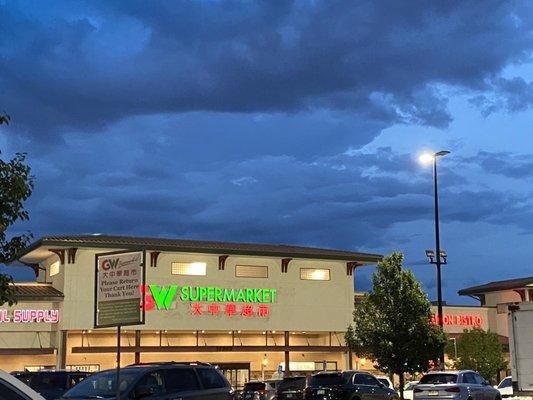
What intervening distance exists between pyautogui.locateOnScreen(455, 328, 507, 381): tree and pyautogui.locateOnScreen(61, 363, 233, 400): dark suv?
1489 inches

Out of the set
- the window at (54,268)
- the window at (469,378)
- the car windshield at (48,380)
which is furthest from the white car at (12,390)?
the window at (54,268)

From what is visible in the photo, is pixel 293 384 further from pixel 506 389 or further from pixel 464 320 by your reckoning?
pixel 464 320

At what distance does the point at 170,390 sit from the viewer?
1588 cm

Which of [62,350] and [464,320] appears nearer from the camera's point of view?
[62,350]

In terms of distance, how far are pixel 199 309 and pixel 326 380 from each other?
2109 cm

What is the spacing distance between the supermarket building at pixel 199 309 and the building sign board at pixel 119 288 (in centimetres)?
3145

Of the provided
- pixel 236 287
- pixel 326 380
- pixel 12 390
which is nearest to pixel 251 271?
pixel 236 287

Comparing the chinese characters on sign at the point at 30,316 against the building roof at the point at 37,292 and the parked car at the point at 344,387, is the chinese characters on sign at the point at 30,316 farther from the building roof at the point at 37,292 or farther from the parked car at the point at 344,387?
the parked car at the point at 344,387

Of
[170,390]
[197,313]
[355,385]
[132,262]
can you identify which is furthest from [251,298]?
[132,262]

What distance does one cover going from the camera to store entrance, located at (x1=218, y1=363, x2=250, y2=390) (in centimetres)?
5103

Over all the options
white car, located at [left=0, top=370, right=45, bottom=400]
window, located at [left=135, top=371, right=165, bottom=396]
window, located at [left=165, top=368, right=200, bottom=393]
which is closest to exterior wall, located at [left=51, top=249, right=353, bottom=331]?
window, located at [left=165, top=368, right=200, bottom=393]

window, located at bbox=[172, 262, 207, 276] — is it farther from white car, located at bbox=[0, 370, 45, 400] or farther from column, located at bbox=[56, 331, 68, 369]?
white car, located at bbox=[0, 370, 45, 400]

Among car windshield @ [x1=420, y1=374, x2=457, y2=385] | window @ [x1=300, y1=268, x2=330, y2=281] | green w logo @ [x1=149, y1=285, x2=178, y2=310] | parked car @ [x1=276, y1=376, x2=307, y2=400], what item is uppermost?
window @ [x1=300, y1=268, x2=330, y2=281]

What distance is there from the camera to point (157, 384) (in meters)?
15.8
